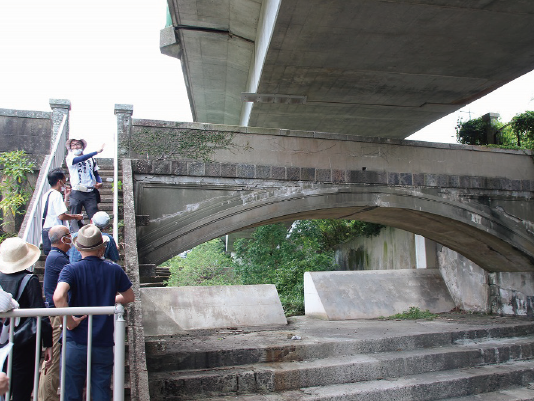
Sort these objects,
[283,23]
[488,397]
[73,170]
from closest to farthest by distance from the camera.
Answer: [73,170] → [488,397] → [283,23]

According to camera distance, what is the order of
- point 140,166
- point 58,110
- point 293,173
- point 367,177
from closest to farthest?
1. point 140,166
2. point 58,110
3. point 293,173
4. point 367,177

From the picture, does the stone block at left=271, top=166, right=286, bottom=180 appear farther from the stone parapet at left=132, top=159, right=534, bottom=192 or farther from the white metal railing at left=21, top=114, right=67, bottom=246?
the white metal railing at left=21, top=114, right=67, bottom=246

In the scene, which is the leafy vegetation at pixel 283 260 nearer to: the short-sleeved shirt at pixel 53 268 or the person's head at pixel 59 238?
the person's head at pixel 59 238

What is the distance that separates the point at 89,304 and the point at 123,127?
14.8ft

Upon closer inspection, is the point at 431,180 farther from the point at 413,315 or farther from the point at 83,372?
the point at 83,372

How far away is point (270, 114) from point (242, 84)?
1.58 meters

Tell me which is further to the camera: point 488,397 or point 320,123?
point 320,123

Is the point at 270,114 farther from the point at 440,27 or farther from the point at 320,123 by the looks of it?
the point at 440,27

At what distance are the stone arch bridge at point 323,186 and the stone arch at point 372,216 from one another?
0.02 meters

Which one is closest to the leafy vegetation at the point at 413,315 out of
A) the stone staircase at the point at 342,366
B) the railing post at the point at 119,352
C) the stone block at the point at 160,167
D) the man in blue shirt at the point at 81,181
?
the stone staircase at the point at 342,366

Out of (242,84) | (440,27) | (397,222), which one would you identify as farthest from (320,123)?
(440,27)

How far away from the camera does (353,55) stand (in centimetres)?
751

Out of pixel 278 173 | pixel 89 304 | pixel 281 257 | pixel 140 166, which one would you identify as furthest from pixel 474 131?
pixel 89 304

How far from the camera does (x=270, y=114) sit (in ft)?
36.0
